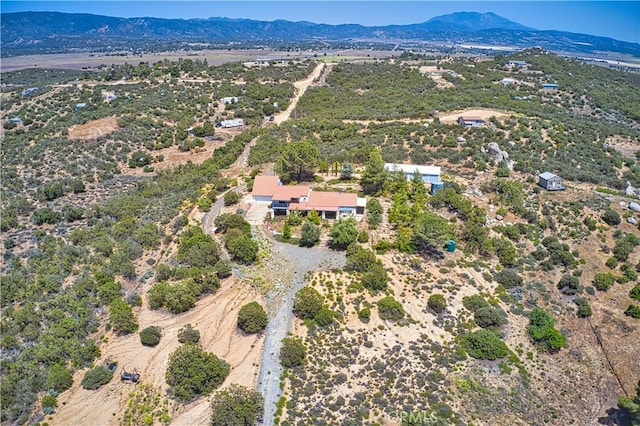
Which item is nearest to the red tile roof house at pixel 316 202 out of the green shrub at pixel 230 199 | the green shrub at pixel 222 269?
the green shrub at pixel 230 199

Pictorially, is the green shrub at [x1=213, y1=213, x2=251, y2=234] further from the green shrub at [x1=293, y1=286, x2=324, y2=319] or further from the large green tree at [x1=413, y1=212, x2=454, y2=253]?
the large green tree at [x1=413, y1=212, x2=454, y2=253]

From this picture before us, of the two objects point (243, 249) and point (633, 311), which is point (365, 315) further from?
point (633, 311)

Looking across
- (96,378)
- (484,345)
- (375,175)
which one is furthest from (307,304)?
(375,175)

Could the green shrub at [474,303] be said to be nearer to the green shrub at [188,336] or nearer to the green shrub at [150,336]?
the green shrub at [188,336]

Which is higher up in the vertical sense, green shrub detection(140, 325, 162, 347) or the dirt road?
the dirt road

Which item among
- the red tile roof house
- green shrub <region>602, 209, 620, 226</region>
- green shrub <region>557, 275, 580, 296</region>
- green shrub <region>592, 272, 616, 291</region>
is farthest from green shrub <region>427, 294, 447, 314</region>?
green shrub <region>602, 209, 620, 226</region>

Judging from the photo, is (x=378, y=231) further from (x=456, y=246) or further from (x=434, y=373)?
(x=434, y=373)
